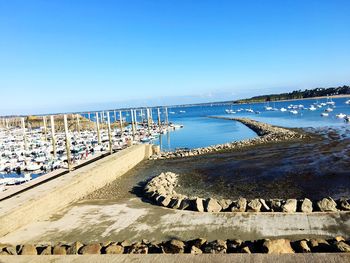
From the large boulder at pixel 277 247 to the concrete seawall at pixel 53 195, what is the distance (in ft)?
27.5

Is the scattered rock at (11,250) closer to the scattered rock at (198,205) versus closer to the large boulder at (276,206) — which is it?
the scattered rock at (198,205)

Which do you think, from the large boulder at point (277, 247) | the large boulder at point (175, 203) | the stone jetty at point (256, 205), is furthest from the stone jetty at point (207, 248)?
the large boulder at point (175, 203)

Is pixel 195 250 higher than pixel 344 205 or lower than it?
higher

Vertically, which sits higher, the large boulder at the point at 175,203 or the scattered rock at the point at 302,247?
the scattered rock at the point at 302,247

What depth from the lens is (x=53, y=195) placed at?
Answer: 1524 cm

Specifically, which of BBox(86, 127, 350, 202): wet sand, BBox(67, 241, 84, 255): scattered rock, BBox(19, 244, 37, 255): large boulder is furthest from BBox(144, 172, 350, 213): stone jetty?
BBox(19, 244, 37, 255): large boulder

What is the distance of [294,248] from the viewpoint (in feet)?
28.8

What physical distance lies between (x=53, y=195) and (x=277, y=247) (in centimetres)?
999

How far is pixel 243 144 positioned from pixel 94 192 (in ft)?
67.5

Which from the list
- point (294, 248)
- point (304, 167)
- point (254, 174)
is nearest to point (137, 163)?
point (254, 174)

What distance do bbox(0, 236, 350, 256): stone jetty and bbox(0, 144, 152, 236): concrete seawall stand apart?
2.82 m

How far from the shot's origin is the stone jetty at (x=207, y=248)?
27.9ft

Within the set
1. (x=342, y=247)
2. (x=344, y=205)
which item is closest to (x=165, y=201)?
(x=344, y=205)

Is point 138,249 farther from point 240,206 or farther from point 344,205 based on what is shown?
point 344,205
